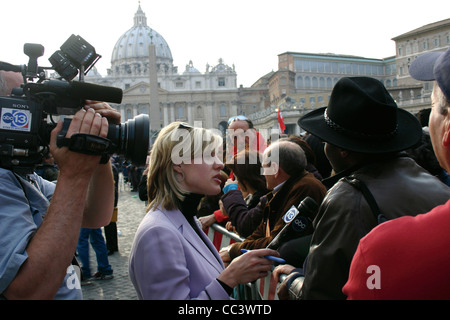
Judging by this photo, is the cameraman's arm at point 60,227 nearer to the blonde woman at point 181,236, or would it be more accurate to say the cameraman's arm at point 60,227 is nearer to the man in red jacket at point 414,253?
the blonde woman at point 181,236

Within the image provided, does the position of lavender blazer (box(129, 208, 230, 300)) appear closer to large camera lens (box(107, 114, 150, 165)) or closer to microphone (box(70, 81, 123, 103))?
large camera lens (box(107, 114, 150, 165))

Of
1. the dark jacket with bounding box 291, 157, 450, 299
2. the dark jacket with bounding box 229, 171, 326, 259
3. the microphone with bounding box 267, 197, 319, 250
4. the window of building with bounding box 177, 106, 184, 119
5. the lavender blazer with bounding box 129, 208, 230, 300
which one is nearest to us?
the dark jacket with bounding box 291, 157, 450, 299

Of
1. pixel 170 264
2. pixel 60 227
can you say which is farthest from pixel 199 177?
pixel 60 227

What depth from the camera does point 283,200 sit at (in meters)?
3.26

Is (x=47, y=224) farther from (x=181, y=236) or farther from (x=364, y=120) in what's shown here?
(x=364, y=120)

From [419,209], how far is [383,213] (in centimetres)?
17

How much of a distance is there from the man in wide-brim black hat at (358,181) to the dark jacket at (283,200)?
3.01 ft

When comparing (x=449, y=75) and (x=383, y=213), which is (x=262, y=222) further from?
(x=449, y=75)

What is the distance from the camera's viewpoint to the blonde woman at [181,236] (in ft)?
6.39

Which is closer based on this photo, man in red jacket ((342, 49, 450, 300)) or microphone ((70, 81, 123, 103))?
man in red jacket ((342, 49, 450, 300))

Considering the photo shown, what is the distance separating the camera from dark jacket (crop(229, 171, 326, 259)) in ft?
10.4

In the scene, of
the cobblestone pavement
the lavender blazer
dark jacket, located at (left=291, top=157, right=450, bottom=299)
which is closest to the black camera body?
the lavender blazer

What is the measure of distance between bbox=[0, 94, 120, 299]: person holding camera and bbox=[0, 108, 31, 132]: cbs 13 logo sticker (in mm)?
95

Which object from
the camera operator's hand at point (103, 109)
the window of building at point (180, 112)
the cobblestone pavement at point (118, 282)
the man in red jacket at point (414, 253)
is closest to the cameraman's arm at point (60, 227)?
the camera operator's hand at point (103, 109)
